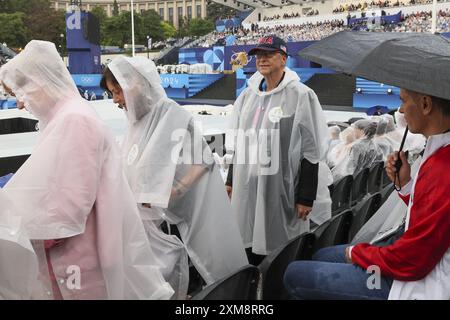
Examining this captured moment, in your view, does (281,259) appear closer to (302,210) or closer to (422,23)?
(302,210)

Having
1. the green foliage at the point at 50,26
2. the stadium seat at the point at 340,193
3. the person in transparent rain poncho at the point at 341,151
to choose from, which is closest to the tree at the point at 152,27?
the green foliage at the point at 50,26

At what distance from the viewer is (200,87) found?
59.2 ft

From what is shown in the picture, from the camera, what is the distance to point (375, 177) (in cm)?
379

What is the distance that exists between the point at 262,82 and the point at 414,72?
50.6 inches

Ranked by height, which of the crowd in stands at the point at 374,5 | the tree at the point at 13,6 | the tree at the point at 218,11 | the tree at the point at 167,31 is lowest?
the tree at the point at 167,31

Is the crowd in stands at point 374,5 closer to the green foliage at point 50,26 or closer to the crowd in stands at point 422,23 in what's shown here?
the crowd in stands at point 422,23

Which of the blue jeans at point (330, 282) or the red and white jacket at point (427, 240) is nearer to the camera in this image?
the red and white jacket at point (427, 240)

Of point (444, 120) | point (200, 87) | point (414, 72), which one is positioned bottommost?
point (200, 87)

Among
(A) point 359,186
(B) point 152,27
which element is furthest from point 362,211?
(B) point 152,27

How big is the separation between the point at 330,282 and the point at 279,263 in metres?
0.20

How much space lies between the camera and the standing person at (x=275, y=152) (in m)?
2.35

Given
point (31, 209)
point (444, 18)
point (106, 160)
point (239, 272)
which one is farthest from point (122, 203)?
point (444, 18)

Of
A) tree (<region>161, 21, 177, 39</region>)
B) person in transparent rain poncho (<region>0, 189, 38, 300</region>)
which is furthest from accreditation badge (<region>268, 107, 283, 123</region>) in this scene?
tree (<region>161, 21, 177, 39</region>)

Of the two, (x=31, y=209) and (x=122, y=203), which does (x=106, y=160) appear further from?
(x=31, y=209)
